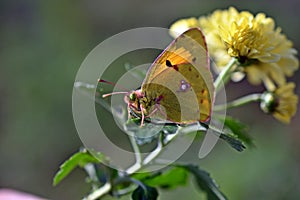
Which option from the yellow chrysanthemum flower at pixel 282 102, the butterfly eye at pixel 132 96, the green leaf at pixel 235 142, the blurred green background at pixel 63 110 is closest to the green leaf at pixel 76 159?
the butterfly eye at pixel 132 96

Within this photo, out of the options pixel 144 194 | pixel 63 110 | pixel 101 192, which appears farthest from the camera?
pixel 63 110

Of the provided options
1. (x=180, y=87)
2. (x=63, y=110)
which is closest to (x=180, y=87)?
(x=180, y=87)

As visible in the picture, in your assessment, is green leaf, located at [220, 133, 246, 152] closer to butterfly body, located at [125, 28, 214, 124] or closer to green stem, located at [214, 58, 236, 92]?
butterfly body, located at [125, 28, 214, 124]

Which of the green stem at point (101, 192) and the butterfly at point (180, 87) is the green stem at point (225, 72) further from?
the green stem at point (101, 192)

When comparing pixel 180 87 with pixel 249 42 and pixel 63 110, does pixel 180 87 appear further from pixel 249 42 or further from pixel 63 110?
pixel 63 110

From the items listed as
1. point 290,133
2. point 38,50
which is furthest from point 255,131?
point 38,50
